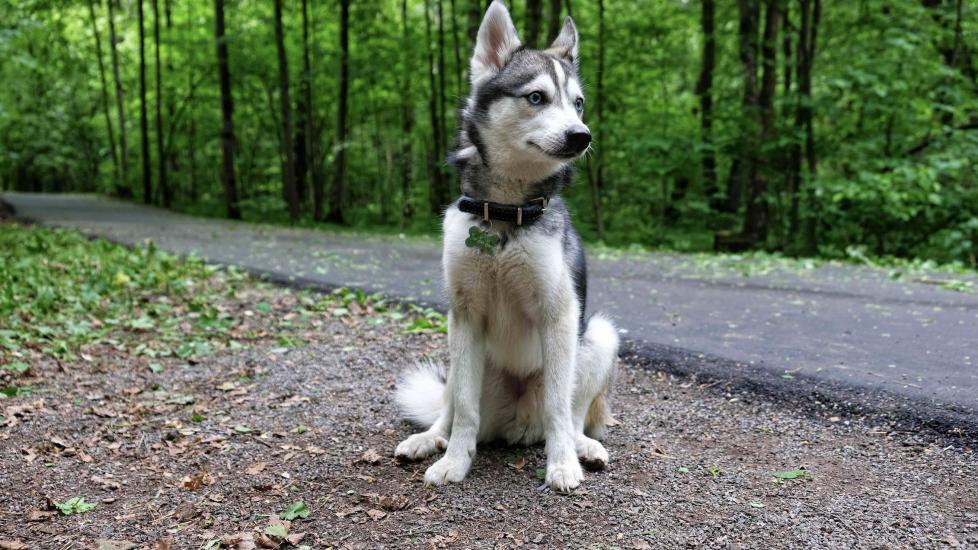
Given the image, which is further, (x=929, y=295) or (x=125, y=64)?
(x=125, y=64)

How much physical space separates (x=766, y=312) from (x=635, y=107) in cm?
1204

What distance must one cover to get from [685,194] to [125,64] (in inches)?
964

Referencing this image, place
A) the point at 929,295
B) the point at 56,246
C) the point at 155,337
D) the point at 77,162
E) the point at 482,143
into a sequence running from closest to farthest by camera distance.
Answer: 1. the point at 482,143
2. the point at 155,337
3. the point at 929,295
4. the point at 56,246
5. the point at 77,162

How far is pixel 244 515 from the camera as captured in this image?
9.30 feet

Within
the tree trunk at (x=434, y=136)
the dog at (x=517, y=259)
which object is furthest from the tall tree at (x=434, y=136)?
the dog at (x=517, y=259)

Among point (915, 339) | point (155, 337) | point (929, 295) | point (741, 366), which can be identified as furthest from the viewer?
point (929, 295)

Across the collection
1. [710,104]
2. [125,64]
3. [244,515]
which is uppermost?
[125,64]

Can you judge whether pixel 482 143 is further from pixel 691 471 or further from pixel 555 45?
pixel 691 471

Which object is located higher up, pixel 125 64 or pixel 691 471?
pixel 125 64

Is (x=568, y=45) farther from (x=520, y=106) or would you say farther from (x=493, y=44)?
(x=520, y=106)

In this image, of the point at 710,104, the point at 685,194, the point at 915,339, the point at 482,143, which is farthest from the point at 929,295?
the point at 710,104

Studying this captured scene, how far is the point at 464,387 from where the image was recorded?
3.18 metres

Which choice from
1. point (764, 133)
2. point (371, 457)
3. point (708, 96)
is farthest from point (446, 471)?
point (708, 96)

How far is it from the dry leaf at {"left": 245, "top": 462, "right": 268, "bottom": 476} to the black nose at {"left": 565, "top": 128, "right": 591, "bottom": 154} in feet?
6.95
